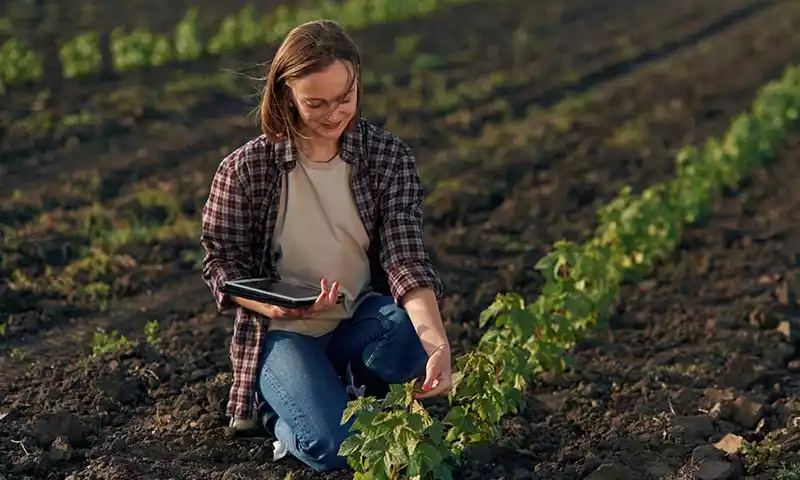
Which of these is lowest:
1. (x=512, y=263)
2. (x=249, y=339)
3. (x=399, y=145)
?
(x=512, y=263)

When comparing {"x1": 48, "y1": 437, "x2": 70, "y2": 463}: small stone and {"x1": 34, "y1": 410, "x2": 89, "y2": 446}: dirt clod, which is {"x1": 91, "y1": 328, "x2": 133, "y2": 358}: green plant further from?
{"x1": 48, "y1": 437, "x2": 70, "y2": 463}: small stone

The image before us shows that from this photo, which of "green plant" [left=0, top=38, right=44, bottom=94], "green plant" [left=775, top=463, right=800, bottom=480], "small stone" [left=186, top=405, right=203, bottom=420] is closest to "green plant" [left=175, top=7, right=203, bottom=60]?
"green plant" [left=0, top=38, right=44, bottom=94]

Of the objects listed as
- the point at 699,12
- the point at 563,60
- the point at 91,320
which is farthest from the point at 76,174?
the point at 699,12

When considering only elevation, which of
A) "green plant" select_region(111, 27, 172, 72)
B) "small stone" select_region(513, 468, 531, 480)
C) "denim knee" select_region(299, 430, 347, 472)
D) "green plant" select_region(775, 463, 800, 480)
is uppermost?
"green plant" select_region(111, 27, 172, 72)

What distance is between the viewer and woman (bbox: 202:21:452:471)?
3836 mm

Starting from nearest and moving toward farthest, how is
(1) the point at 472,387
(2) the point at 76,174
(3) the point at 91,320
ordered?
(1) the point at 472,387, (3) the point at 91,320, (2) the point at 76,174

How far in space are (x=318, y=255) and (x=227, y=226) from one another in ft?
1.00

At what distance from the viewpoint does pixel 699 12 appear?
16.0m

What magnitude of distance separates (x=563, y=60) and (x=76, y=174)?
614 centimetres

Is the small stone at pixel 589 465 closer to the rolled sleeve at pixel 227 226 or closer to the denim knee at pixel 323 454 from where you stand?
the denim knee at pixel 323 454

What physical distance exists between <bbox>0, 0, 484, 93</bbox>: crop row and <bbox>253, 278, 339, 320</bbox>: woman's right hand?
185 inches

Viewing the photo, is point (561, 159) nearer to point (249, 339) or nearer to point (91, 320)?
point (91, 320)

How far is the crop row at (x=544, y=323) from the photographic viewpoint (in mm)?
3439

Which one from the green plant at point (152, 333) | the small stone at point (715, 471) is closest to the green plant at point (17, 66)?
the green plant at point (152, 333)
